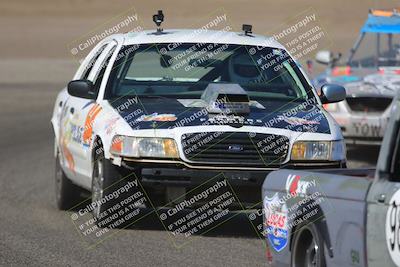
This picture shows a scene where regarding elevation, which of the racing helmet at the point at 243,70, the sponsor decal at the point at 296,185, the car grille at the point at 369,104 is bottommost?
the car grille at the point at 369,104

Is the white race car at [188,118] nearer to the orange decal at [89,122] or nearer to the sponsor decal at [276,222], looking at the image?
the orange decal at [89,122]

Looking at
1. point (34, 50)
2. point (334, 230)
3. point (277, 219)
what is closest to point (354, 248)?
point (334, 230)

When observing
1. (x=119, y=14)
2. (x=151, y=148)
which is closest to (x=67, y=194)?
(x=151, y=148)

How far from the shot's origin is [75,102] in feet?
39.6

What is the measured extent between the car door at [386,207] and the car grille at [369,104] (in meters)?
9.83

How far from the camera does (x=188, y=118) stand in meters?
10.2

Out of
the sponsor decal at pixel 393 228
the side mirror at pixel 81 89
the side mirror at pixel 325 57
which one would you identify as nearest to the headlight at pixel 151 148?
the side mirror at pixel 81 89

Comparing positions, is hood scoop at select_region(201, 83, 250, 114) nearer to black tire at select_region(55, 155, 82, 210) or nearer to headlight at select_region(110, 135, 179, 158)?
headlight at select_region(110, 135, 179, 158)

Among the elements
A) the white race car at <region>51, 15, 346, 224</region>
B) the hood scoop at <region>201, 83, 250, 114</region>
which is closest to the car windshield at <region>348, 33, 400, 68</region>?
the white race car at <region>51, 15, 346, 224</region>

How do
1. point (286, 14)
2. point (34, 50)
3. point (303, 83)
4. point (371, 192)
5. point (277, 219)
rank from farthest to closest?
point (286, 14)
point (34, 50)
point (303, 83)
point (277, 219)
point (371, 192)

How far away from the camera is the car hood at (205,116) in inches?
400

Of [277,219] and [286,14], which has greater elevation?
[277,219]

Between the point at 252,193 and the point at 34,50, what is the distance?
41317 mm

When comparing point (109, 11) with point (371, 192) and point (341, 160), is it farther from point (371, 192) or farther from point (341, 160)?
point (371, 192)
